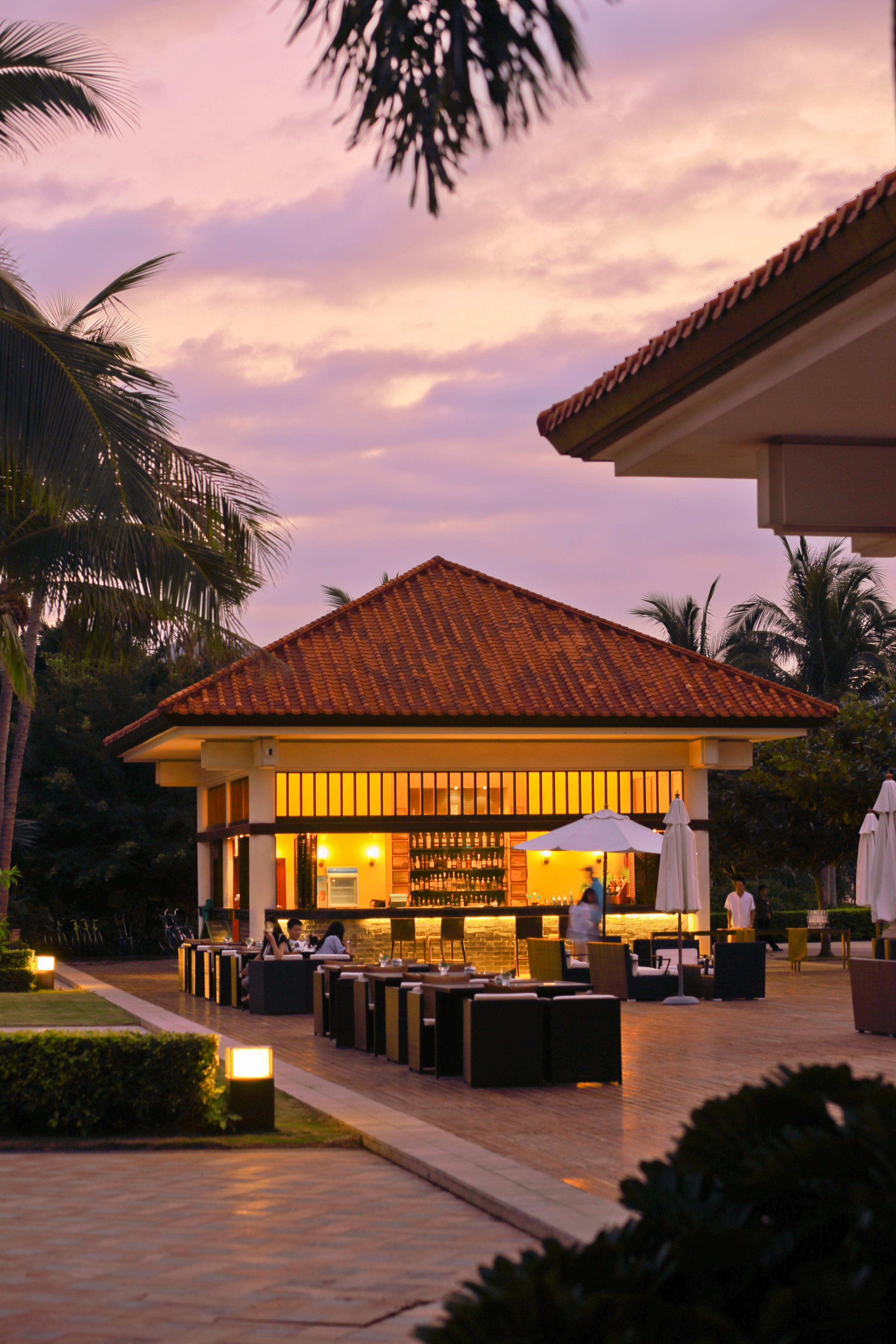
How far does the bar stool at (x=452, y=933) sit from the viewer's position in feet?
84.3

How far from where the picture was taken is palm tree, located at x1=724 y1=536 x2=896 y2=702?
43.9 meters

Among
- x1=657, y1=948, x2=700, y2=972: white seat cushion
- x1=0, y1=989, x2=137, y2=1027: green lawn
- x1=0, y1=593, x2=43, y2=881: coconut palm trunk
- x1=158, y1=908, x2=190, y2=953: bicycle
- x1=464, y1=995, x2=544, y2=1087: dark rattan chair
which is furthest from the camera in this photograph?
x1=158, y1=908, x2=190, y2=953: bicycle

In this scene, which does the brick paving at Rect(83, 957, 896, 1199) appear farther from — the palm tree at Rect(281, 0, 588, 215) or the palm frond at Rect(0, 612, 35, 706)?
the palm frond at Rect(0, 612, 35, 706)

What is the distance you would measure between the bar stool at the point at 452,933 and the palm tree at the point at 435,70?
22.5 meters

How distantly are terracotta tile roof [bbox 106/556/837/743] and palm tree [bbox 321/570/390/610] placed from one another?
15740 mm

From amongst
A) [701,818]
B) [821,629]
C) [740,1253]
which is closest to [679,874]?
[701,818]

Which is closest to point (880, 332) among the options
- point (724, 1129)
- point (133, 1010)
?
point (724, 1129)

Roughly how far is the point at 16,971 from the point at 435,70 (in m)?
22.6

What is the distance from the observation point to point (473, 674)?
28.1 m

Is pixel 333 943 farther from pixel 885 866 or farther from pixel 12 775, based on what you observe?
pixel 12 775

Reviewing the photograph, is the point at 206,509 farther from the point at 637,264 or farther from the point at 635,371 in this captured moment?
the point at 637,264

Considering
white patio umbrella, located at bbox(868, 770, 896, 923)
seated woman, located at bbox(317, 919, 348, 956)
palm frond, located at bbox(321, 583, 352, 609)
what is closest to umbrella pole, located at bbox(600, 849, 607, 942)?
seated woman, located at bbox(317, 919, 348, 956)

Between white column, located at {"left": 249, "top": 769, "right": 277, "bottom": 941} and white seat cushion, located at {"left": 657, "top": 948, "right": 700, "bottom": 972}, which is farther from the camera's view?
white column, located at {"left": 249, "top": 769, "right": 277, "bottom": 941}

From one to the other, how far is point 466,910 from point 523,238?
2311cm
